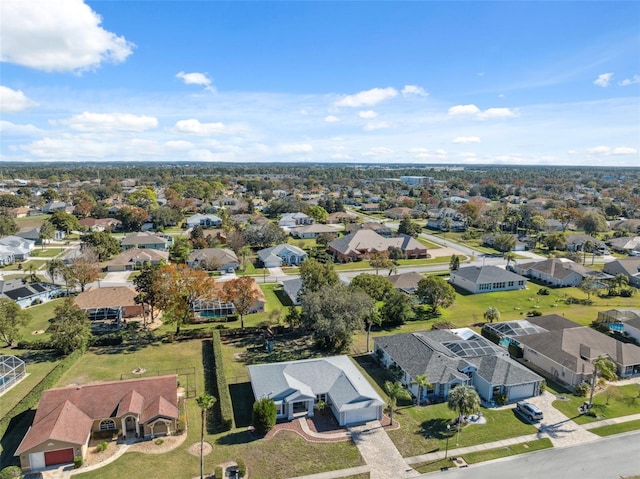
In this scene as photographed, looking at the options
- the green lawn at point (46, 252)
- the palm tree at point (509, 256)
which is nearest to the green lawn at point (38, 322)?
the green lawn at point (46, 252)

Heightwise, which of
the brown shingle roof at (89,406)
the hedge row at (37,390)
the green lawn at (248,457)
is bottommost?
the green lawn at (248,457)

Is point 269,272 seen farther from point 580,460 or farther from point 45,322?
point 580,460

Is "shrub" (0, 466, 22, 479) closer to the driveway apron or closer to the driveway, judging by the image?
the driveway apron

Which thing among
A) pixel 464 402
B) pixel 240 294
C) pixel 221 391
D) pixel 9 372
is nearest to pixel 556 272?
pixel 464 402

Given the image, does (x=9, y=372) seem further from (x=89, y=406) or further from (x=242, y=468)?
(x=242, y=468)

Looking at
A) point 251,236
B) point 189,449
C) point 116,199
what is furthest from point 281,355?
point 116,199

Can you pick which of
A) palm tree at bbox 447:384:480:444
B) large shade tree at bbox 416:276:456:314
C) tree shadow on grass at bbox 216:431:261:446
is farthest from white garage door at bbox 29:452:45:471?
large shade tree at bbox 416:276:456:314

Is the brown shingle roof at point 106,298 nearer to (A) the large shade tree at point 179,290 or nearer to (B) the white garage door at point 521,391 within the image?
(A) the large shade tree at point 179,290
